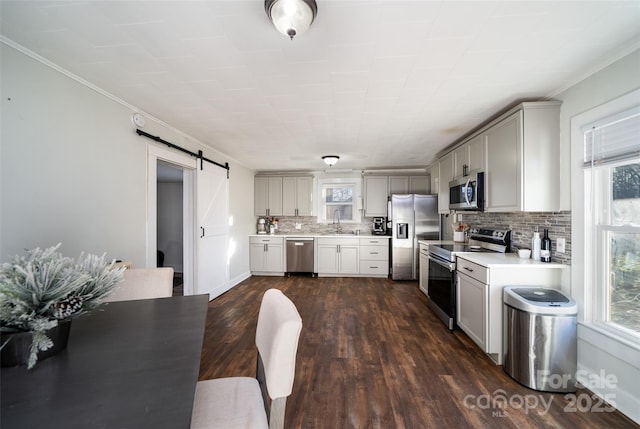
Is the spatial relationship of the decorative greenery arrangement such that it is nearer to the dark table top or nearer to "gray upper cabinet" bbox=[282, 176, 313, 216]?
the dark table top

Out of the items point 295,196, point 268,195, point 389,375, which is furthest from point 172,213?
point 389,375

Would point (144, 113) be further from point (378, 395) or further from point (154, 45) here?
point (378, 395)

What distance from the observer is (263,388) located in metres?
1.15

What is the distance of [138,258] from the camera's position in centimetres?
242

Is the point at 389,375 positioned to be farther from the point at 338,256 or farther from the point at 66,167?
the point at 338,256

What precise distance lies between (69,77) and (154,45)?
0.89 metres

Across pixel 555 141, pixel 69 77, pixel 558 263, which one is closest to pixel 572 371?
pixel 558 263

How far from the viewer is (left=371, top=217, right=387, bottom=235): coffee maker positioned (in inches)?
216

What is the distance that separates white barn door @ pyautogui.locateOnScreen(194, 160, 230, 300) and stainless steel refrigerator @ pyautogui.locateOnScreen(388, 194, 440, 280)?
322 cm

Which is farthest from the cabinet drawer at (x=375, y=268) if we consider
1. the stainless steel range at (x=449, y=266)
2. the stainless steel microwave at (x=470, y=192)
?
the stainless steel microwave at (x=470, y=192)

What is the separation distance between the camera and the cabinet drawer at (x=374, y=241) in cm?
516

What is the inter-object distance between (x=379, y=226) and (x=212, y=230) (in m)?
3.47

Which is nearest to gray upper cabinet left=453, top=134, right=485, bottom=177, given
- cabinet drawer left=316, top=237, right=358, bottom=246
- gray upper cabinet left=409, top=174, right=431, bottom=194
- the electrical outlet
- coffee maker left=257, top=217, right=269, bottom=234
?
the electrical outlet

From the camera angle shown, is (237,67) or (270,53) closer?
(270,53)
